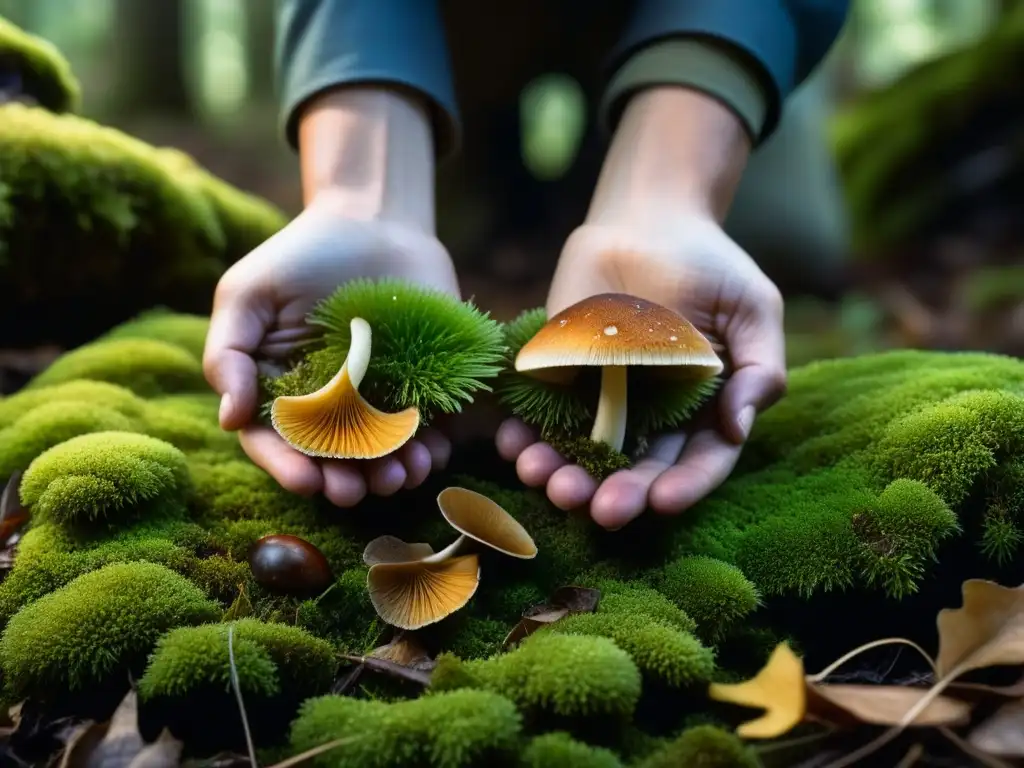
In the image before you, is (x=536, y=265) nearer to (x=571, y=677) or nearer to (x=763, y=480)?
(x=763, y=480)

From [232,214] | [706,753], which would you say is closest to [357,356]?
[706,753]

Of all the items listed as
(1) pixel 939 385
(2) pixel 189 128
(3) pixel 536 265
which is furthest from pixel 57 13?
(1) pixel 939 385

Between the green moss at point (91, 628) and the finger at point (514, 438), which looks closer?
the green moss at point (91, 628)

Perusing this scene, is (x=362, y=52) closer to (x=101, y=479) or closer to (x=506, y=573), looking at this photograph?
(x=101, y=479)

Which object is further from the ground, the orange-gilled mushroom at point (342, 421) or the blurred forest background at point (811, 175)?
the blurred forest background at point (811, 175)

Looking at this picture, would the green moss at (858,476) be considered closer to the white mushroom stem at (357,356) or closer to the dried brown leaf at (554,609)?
the dried brown leaf at (554,609)

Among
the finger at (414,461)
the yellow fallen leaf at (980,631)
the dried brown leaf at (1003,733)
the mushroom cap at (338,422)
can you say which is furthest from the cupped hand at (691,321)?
the dried brown leaf at (1003,733)

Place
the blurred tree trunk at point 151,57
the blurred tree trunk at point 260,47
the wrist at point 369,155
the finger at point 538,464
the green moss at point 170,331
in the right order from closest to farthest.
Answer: the finger at point 538,464 → the wrist at point 369,155 → the green moss at point 170,331 → the blurred tree trunk at point 151,57 → the blurred tree trunk at point 260,47
